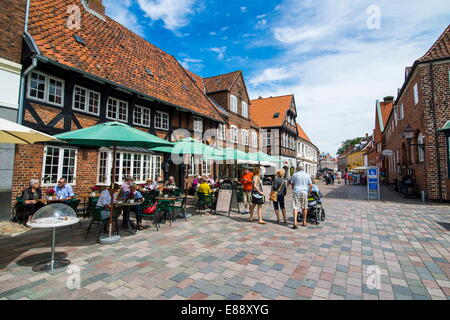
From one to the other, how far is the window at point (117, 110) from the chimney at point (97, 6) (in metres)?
6.67

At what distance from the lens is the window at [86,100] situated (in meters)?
8.95

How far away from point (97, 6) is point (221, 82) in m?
11.2

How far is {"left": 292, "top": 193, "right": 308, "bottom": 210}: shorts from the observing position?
21.7ft

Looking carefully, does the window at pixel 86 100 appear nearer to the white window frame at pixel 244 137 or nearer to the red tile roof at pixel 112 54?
the red tile roof at pixel 112 54

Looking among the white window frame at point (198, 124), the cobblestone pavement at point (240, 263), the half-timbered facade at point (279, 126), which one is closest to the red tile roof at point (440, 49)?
the cobblestone pavement at point (240, 263)

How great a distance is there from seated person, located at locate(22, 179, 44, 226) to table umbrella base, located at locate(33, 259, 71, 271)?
141 inches

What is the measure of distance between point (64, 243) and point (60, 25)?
9.43 m

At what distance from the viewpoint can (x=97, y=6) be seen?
508 inches

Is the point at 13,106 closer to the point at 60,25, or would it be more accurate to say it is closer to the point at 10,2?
the point at 10,2

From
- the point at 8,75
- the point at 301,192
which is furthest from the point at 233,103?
the point at 8,75

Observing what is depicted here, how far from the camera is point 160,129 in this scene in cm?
1285

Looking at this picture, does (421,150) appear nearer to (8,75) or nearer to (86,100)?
(86,100)

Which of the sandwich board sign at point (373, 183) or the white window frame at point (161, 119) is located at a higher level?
the white window frame at point (161, 119)
